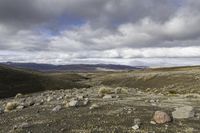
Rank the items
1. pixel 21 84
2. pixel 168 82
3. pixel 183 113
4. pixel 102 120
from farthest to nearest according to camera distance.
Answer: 1. pixel 168 82
2. pixel 21 84
3. pixel 183 113
4. pixel 102 120

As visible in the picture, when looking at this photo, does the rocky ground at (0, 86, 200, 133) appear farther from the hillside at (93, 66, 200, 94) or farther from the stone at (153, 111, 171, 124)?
the hillside at (93, 66, 200, 94)

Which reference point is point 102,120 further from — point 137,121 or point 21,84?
point 21,84

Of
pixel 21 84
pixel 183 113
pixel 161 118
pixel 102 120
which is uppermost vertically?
pixel 183 113

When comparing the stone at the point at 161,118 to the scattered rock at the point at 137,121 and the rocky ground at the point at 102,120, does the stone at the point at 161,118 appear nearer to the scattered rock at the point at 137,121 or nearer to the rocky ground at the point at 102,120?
the rocky ground at the point at 102,120

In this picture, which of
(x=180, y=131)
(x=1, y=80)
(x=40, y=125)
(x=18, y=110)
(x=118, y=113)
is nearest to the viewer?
(x=180, y=131)

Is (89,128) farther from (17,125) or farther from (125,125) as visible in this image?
(17,125)

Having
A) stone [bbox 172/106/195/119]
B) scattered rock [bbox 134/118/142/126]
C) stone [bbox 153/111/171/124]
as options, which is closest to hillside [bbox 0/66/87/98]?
scattered rock [bbox 134/118/142/126]

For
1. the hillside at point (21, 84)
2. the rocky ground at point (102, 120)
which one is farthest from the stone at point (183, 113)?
the hillside at point (21, 84)

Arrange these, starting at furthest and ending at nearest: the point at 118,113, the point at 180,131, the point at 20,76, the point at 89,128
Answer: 1. the point at 20,76
2. the point at 118,113
3. the point at 89,128
4. the point at 180,131

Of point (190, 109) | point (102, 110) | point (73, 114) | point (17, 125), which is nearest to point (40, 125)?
point (17, 125)

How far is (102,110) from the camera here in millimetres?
21891

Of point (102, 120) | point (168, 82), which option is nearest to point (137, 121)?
point (102, 120)

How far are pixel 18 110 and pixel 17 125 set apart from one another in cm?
590

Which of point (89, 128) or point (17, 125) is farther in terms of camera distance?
point (17, 125)
